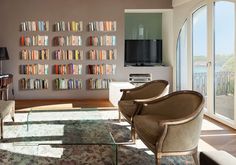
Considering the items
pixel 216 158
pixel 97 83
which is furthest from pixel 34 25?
pixel 216 158

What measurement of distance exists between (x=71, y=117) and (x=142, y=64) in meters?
4.32

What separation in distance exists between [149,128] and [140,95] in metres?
1.75

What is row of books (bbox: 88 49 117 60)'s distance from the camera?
858 cm

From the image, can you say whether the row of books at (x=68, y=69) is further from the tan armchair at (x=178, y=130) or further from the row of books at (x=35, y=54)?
the tan armchair at (x=178, y=130)

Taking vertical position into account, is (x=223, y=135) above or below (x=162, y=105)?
below

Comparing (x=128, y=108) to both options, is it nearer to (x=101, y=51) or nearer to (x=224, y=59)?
(x=224, y=59)

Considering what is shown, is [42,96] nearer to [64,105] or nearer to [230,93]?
[64,105]

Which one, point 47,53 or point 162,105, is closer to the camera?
point 162,105

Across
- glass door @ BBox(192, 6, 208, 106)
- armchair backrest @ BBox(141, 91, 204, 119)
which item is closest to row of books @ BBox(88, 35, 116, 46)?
glass door @ BBox(192, 6, 208, 106)

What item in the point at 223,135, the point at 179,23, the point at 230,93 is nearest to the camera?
the point at 223,135

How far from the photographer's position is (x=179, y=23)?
26.9ft

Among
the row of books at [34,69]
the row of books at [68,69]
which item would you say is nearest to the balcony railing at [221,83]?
the row of books at [68,69]

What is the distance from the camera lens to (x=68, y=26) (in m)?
8.46

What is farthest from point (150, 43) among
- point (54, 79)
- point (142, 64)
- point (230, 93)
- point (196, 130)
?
point (196, 130)
